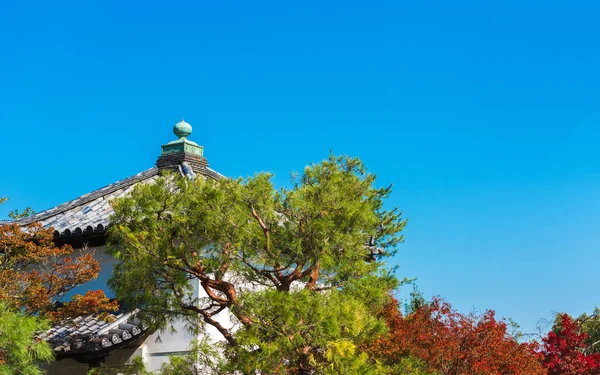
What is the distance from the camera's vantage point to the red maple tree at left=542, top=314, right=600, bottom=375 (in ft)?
54.0

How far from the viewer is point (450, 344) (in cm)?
1157

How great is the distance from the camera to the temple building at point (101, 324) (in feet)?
36.4

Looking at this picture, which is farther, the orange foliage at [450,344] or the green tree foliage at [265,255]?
the orange foliage at [450,344]

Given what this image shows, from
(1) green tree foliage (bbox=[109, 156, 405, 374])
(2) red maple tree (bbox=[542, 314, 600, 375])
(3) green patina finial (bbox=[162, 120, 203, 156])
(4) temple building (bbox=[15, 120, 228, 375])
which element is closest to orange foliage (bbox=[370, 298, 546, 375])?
(1) green tree foliage (bbox=[109, 156, 405, 374])

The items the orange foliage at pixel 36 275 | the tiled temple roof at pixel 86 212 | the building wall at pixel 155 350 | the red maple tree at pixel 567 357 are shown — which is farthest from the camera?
the red maple tree at pixel 567 357

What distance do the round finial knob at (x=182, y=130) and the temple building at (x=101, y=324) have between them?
18.5 inches

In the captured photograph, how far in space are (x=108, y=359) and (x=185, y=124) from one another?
6.52 meters

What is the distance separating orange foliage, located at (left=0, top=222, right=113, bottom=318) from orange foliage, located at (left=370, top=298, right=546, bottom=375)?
450cm

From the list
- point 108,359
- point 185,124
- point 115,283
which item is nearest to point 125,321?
point 108,359

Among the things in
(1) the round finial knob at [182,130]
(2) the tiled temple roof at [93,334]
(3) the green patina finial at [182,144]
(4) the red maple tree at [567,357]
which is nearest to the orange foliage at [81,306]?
(2) the tiled temple roof at [93,334]

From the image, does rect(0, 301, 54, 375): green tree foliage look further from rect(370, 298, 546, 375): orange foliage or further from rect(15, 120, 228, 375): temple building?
rect(370, 298, 546, 375): orange foliage

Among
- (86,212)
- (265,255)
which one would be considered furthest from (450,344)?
(86,212)

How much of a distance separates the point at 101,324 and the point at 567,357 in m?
10.7

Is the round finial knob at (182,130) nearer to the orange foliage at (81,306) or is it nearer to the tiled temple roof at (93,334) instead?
the tiled temple roof at (93,334)
